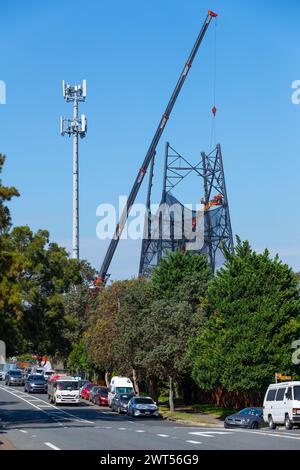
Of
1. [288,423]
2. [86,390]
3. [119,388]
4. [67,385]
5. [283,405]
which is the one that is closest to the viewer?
[288,423]

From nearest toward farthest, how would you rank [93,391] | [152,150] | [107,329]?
[93,391] < [107,329] < [152,150]

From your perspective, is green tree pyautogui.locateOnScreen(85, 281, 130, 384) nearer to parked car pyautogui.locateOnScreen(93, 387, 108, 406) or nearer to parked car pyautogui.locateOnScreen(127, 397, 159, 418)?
parked car pyautogui.locateOnScreen(93, 387, 108, 406)

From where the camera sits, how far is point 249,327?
46656 mm

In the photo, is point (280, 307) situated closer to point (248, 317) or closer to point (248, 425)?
point (248, 317)

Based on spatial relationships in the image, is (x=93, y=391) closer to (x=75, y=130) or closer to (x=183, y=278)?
(x=183, y=278)

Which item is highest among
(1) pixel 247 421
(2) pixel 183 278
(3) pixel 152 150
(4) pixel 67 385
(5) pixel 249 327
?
(3) pixel 152 150

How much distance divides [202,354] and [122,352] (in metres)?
12.6

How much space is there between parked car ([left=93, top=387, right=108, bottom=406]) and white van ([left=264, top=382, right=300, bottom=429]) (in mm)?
25318

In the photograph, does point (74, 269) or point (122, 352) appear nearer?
point (74, 269)

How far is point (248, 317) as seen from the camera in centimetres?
4700

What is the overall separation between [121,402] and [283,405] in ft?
64.4

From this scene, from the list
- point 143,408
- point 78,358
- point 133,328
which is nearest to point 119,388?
point 133,328

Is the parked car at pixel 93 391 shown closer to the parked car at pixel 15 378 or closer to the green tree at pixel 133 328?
the green tree at pixel 133 328

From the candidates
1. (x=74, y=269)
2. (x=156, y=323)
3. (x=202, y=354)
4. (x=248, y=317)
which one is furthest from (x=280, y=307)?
(x=74, y=269)
